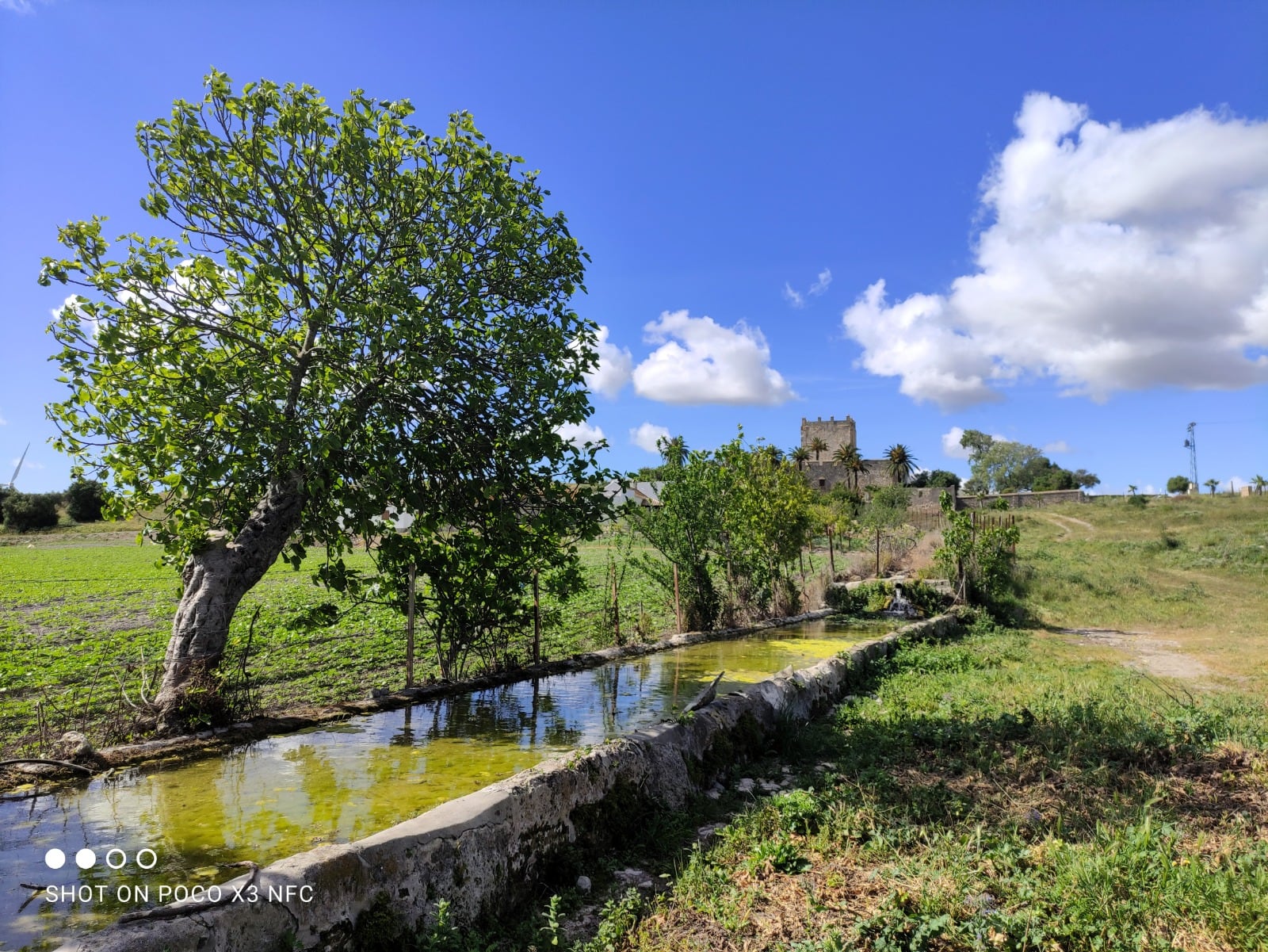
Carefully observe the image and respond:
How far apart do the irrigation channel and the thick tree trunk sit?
3.01ft

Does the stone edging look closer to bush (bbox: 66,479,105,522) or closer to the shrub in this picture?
the shrub

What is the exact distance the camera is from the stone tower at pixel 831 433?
72938 mm

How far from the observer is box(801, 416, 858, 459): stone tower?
239 ft

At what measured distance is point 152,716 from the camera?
6105mm

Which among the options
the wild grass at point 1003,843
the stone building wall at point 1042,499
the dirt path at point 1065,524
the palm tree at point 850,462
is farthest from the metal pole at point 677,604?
the palm tree at point 850,462

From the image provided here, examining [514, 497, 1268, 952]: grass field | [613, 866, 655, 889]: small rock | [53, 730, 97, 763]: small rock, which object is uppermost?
[53, 730, 97, 763]: small rock

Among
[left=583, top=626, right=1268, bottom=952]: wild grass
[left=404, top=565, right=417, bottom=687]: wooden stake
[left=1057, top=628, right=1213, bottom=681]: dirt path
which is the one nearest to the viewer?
[left=583, top=626, right=1268, bottom=952]: wild grass

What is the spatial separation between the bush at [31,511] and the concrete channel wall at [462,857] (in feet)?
171

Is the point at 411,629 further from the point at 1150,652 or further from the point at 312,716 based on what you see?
the point at 1150,652

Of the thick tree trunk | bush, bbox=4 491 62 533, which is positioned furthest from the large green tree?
bush, bbox=4 491 62 533

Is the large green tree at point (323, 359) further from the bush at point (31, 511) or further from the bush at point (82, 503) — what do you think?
the bush at point (31, 511)

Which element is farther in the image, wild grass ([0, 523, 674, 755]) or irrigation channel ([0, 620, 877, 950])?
wild grass ([0, 523, 674, 755])

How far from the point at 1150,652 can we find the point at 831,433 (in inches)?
2374


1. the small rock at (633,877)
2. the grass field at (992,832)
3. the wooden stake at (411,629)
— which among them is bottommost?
the small rock at (633,877)
